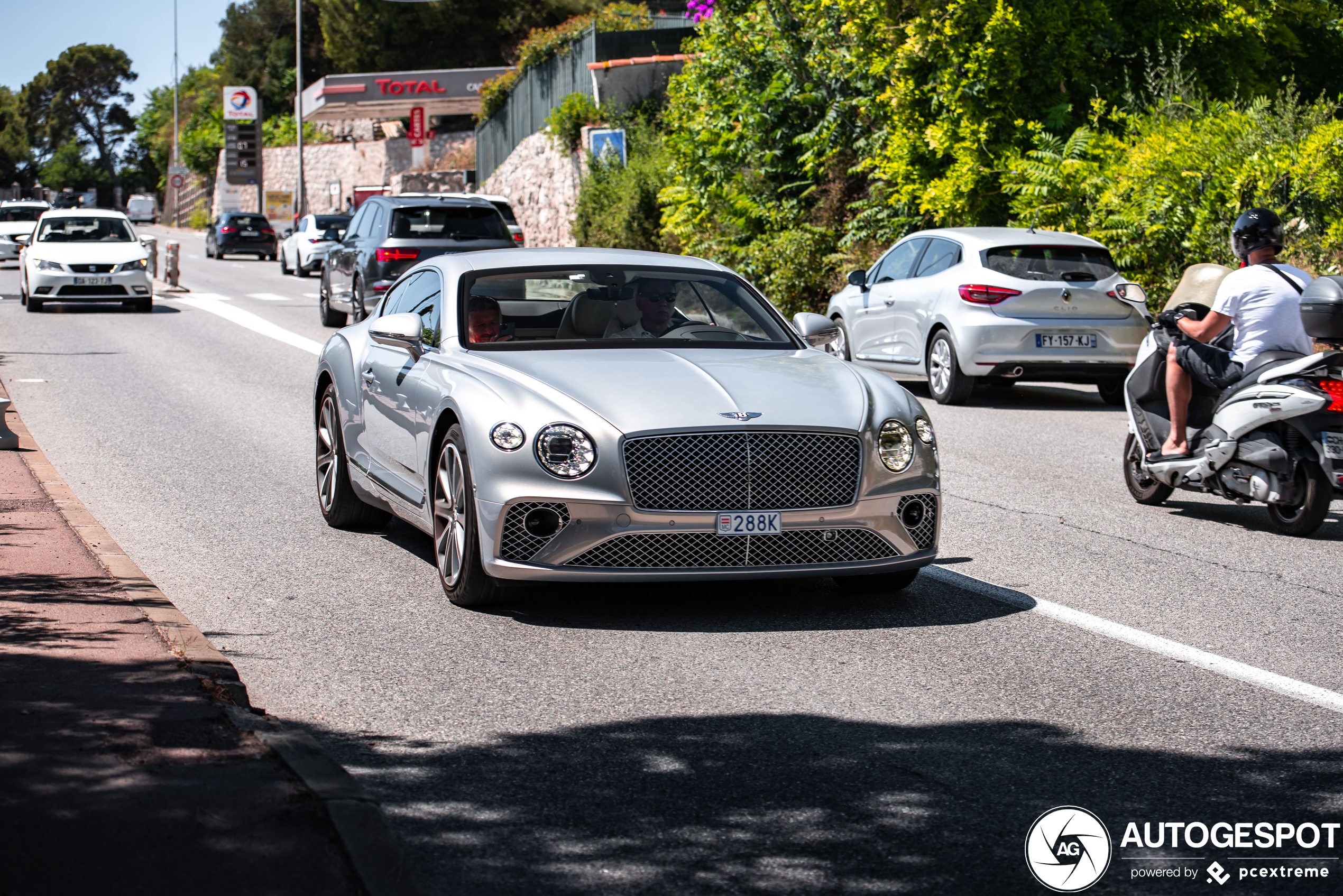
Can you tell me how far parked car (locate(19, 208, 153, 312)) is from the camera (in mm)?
25609

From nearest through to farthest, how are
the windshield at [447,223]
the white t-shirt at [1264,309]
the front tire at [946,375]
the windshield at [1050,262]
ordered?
the white t-shirt at [1264,309], the windshield at [1050,262], the front tire at [946,375], the windshield at [447,223]

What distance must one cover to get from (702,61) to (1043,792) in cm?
2326

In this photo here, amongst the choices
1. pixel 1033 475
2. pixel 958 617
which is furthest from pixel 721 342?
pixel 1033 475

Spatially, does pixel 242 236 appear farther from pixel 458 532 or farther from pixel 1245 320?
Answer: pixel 458 532

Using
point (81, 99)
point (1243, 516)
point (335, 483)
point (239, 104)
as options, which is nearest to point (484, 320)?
point (335, 483)

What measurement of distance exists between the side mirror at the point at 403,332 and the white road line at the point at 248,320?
1064cm

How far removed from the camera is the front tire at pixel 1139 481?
991cm

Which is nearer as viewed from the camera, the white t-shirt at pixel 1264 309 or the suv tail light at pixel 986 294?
the white t-shirt at pixel 1264 309

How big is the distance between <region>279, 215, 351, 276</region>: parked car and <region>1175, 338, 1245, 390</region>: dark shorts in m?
31.4

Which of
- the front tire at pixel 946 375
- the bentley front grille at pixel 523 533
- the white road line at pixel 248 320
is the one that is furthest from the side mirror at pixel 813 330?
the white road line at pixel 248 320

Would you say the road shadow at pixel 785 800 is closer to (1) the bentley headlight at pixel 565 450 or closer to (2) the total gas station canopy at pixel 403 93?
(1) the bentley headlight at pixel 565 450

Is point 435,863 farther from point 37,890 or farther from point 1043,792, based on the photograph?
point 1043,792

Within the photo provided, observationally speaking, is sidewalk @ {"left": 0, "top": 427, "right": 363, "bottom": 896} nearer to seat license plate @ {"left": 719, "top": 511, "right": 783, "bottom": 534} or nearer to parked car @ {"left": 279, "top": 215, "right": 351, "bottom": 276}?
seat license plate @ {"left": 719, "top": 511, "right": 783, "bottom": 534}

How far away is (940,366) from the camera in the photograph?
51.0 feet
